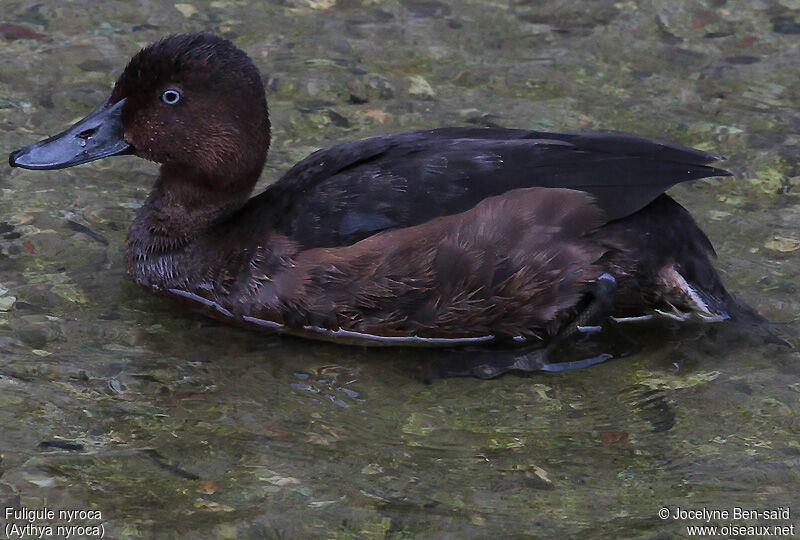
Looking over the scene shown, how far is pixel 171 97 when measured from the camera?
4871 mm

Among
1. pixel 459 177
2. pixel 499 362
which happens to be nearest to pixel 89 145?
pixel 459 177

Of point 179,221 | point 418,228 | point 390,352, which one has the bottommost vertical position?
point 390,352

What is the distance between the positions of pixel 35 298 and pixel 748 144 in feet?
11.3

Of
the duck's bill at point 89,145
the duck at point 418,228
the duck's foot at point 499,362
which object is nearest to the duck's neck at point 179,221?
the duck at point 418,228

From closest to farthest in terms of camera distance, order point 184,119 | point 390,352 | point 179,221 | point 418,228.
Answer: point 418,228, point 390,352, point 184,119, point 179,221

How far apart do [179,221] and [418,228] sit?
1.10 m

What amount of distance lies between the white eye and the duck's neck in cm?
28

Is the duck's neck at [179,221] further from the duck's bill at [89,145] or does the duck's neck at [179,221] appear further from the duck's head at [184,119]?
the duck's bill at [89,145]

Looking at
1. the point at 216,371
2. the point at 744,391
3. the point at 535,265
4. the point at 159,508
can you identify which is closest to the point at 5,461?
the point at 159,508

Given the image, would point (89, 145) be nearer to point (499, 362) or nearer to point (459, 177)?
point (459, 177)

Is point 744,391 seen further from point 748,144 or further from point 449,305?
point 748,144

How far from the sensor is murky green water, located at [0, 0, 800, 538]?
358cm

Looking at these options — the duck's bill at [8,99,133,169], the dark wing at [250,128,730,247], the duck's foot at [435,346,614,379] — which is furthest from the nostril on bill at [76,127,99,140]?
the duck's foot at [435,346,614,379]

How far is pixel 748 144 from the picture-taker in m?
5.86
